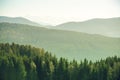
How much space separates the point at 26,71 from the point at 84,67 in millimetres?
20904

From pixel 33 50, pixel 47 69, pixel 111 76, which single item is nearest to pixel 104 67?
pixel 111 76

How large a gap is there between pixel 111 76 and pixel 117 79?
226 cm

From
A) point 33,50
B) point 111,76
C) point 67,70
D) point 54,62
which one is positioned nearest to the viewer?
point 111,76

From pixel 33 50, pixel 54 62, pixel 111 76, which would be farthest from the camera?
pixel 33 50

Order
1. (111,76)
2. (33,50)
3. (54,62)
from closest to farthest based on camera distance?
(111,76), (54,62), (33,50)

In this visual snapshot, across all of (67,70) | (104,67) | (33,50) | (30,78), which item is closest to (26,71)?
(30,78)

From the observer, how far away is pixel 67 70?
367 ft

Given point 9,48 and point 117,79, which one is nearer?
point 117,79

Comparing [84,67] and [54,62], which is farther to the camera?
[54,62]

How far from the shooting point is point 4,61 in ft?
389

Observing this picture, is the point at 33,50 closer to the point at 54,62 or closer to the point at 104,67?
the point at 54,62

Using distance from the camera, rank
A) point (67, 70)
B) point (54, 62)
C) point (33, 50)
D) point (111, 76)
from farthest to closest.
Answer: point (33, 50)
point (54, 62)
point (67, 70)
point (111, 76)

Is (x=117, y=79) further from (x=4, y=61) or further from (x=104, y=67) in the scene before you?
(x=4, y=61)

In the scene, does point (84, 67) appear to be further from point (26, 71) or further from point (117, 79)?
point (26, 71)
